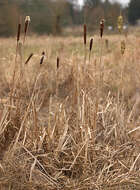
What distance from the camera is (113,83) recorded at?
2.82 metres

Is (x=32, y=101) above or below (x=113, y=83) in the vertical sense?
above

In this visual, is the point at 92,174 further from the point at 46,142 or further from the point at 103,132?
the point at 103,132

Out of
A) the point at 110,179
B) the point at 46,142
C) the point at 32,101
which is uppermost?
the point at 32,101

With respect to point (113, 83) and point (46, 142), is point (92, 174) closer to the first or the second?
point (46, 142)

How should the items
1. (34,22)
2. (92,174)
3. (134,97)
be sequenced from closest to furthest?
(92,174) → (134,97) → (34,22)

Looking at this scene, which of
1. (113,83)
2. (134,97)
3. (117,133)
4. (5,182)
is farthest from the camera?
(113,83)

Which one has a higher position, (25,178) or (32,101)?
(32,101)

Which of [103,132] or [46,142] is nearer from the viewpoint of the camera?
[46,142]

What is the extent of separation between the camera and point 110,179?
4.21ft

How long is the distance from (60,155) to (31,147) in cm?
14

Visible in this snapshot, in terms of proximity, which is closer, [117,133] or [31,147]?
[31,147]

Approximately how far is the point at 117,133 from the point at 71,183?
45cm

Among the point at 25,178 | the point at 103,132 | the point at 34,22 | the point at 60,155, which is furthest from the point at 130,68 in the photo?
the point at 34,22

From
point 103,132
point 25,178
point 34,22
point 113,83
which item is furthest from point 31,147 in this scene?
point 34,22
